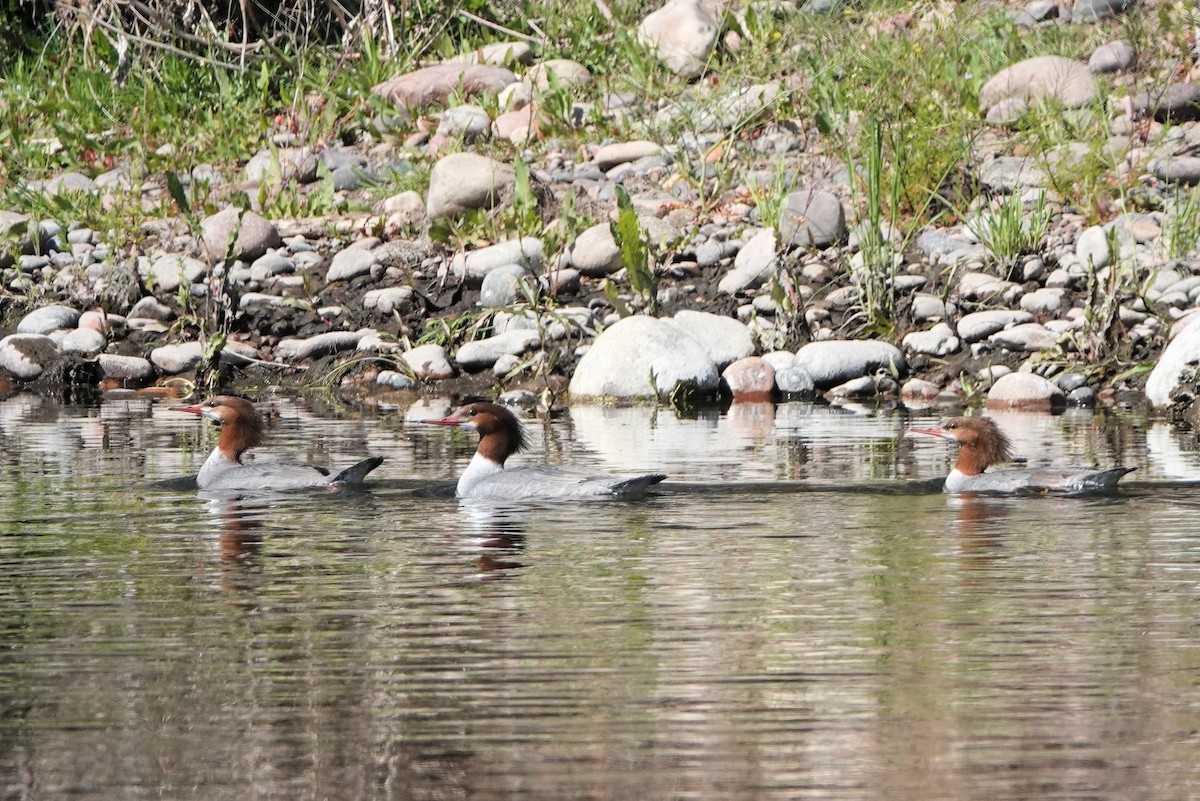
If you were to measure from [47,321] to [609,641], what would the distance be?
11042 mm

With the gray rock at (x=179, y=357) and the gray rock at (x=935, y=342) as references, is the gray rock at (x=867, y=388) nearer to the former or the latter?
the gray rock at (x=935, y=342)

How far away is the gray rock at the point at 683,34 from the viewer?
61.0 ft

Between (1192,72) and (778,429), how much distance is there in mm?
7794

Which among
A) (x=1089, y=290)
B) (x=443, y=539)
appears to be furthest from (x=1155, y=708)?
(x=1089, y=290)

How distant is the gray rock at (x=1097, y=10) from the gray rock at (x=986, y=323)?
5.67 meters

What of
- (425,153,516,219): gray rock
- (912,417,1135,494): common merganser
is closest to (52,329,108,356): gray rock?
(425,153,516,219): gray rock

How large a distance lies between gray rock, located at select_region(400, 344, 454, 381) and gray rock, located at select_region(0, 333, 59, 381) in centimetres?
293

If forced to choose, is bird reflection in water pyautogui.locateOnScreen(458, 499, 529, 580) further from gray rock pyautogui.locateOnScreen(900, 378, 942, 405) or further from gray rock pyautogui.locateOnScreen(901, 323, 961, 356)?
gray rock pyautogui.locateOnScreen(901, 323, 961, 356)

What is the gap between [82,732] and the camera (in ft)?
15.2

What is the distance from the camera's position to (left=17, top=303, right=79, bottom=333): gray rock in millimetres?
15492

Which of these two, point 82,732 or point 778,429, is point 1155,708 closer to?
point 82,732

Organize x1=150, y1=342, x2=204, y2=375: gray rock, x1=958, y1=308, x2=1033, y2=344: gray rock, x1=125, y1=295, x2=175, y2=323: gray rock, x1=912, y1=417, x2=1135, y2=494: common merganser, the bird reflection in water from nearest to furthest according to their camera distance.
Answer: the bird reflection in water, x1=912, y1=417, x2=1135, y2=494: common merganser, x1=958, y1=308, x2=1033, y2=344: gray rock, x1=150, y1=342, x2=204, y2=375: gray rock, x1=125, y1=295, x2=175, y2=323: gray rock

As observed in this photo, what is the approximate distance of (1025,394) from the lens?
42.8 ft

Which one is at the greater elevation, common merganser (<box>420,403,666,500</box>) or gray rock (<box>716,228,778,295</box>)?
gray rock (<box>716,228,778,295</box>)
